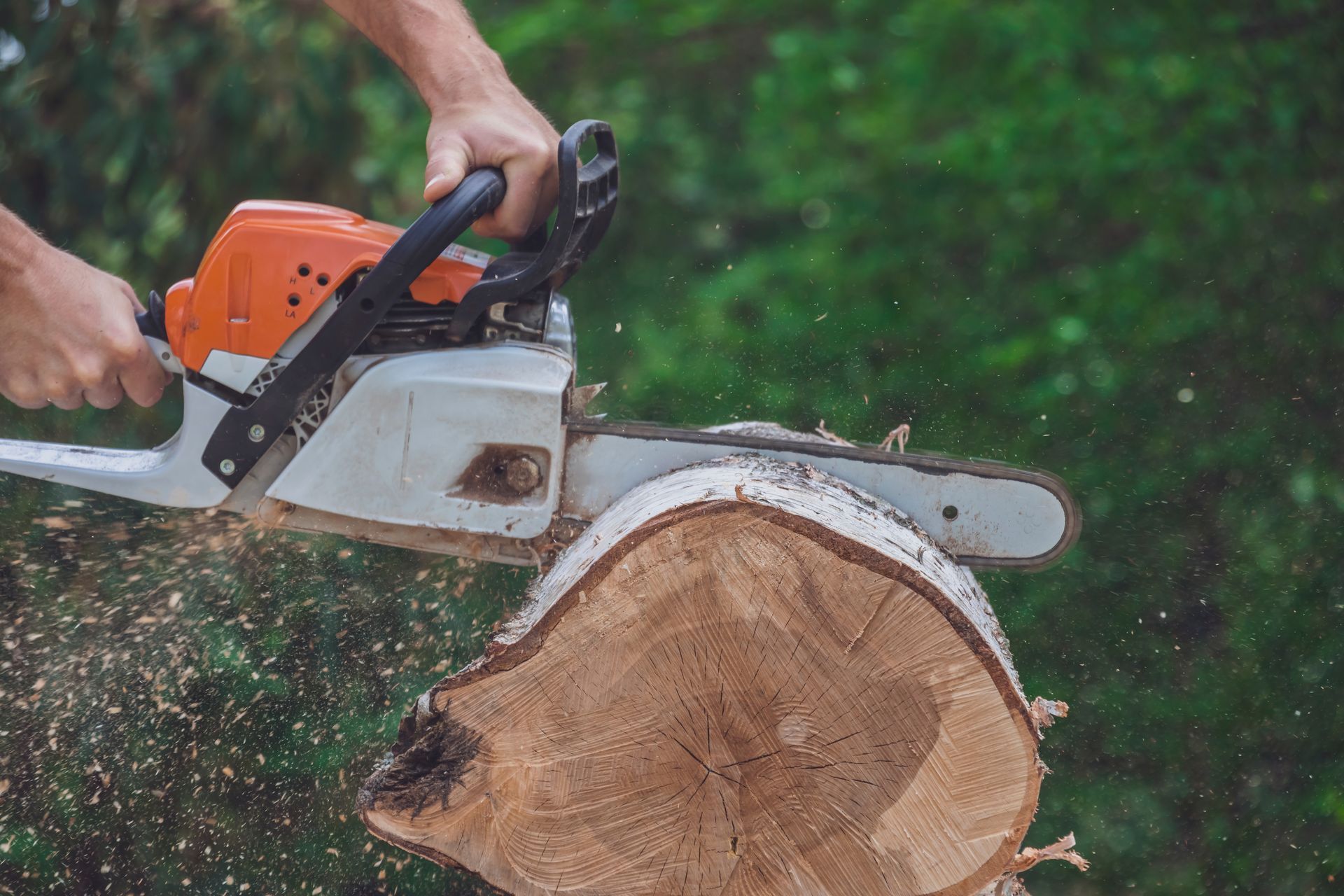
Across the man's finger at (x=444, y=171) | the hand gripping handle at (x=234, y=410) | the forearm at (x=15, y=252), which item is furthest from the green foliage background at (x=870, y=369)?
the man's finger at (x=444, y=171)

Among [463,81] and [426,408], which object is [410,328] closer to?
[426,408]

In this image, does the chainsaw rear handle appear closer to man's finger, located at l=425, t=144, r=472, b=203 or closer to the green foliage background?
man's finger, located at l=425, t=144, r=472, b=203

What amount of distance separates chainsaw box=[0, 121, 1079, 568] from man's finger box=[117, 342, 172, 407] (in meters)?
0.02

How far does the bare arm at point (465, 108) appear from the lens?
70.5 inches

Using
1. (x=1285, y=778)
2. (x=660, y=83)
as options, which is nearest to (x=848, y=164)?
(x=660, y=83)

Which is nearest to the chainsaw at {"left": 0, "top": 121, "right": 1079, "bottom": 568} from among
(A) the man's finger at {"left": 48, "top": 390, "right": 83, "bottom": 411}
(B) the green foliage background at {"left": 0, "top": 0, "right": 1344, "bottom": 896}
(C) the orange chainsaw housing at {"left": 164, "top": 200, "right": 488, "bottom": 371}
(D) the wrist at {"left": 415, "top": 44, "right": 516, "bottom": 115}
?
(C) the orange chainsaw housing at {"left": 164, "top": 200, "right": 488, "bottom": 371}

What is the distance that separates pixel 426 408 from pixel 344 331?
0.60ft

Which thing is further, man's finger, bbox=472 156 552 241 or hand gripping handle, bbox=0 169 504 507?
man's finger, bbox=472 156 552 241

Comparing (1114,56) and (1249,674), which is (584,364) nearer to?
(1114,56)

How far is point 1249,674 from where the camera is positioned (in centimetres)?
322

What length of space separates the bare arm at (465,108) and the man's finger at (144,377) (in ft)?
1.94

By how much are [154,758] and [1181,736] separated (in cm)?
312

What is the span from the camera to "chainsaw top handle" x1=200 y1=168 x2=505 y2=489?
1630 millimetres

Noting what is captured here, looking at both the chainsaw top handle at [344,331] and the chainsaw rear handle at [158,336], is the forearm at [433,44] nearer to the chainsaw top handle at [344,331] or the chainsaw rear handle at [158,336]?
the chainsaw top handle at [344,331]
